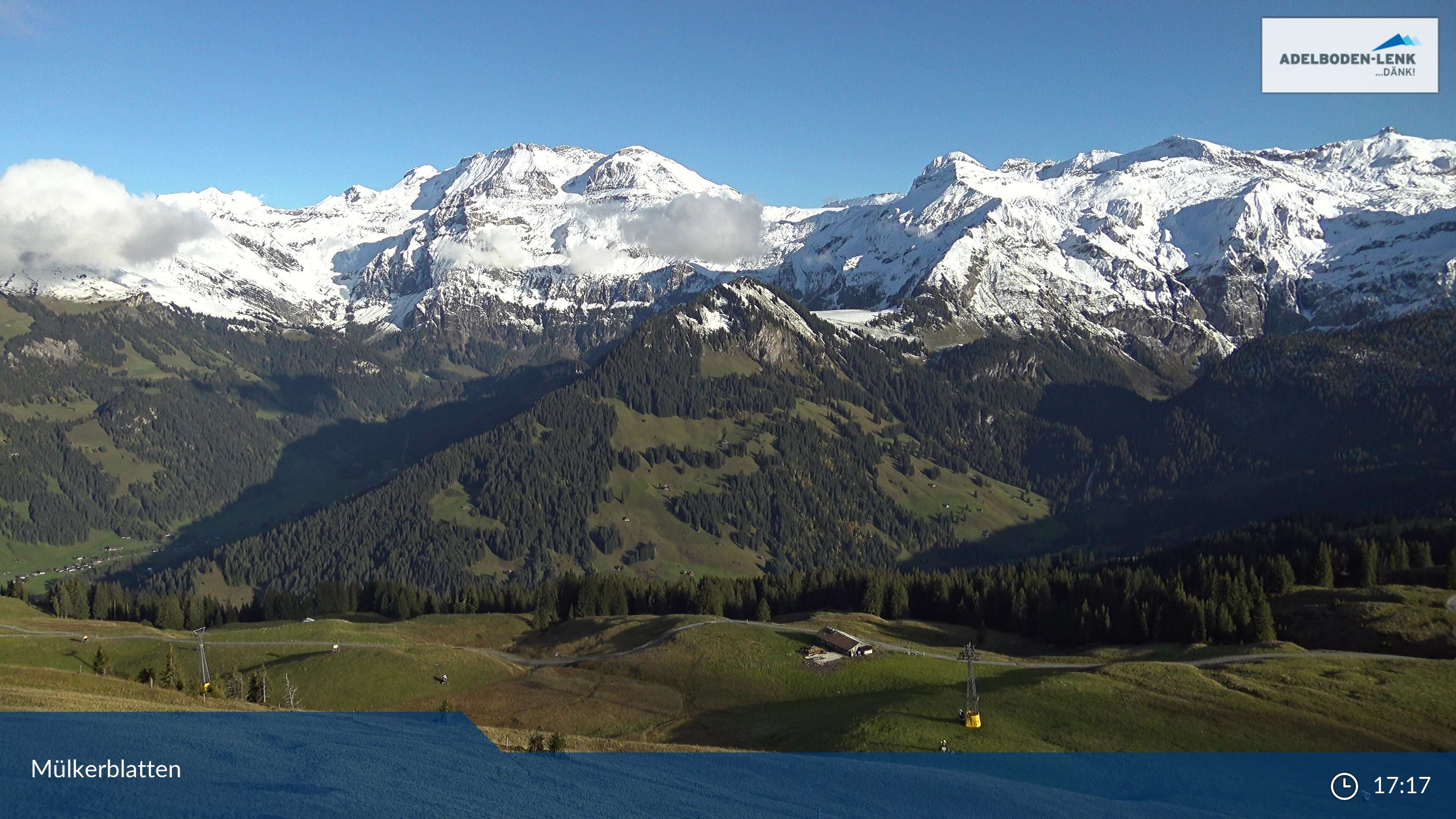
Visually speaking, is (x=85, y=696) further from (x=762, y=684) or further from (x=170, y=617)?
(x=170, y=617)

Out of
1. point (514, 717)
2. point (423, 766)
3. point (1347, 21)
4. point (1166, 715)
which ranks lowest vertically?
point (514, 717)

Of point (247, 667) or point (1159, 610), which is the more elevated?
point (1159, 610)

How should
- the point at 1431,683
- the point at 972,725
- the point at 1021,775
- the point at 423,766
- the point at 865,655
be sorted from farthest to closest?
1. the point at 865,655
2. the point at 1431,683
3. the point at 972,725
4. the point at 1021,775
5. the point at 423,766

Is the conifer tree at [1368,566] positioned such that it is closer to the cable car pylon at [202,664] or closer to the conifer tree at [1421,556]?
the conifer tree at [1421,556]

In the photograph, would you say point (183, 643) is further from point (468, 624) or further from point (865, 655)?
point (865, 655)

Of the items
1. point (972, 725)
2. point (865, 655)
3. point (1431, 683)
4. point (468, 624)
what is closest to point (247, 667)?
point (468, 624)

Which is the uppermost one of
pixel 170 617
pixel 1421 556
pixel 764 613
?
pixel 1421 556
